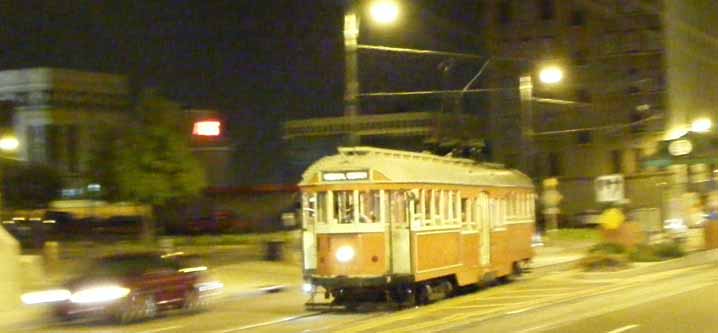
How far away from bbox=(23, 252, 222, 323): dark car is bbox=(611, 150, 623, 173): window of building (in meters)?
54.0

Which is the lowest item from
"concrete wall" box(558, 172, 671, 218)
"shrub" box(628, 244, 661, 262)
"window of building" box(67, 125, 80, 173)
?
"shrub" box(628, 244, 661, 262)

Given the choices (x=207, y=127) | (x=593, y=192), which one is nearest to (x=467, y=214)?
(x=207, y=127)

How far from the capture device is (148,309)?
23.5 m

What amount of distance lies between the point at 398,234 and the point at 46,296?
8669 millimetres

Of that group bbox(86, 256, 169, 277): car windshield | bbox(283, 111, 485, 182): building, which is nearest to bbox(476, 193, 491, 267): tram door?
bbox(86, 256, 169, 277): car windshield

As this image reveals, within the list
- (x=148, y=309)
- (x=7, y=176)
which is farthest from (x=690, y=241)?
(x=7, y=176)

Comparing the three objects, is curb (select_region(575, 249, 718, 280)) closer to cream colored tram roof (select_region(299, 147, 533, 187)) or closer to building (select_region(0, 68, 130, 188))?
cream colored tram roof (select_region(299, 147, 533, 187))

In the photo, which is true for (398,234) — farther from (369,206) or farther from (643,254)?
(643,254)

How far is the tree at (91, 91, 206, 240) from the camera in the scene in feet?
161

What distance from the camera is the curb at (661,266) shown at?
91.0 ft

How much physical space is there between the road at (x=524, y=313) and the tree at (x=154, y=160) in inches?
846

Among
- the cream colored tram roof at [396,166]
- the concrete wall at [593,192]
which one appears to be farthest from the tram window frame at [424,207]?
the concrete wall at [593,192]

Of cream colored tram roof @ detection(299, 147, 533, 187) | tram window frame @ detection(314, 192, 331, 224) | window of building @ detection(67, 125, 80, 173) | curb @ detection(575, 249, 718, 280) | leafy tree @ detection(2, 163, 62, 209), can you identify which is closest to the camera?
cream colored tram roof @ detection(299, 147, 533, 187)

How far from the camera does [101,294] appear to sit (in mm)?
22797
